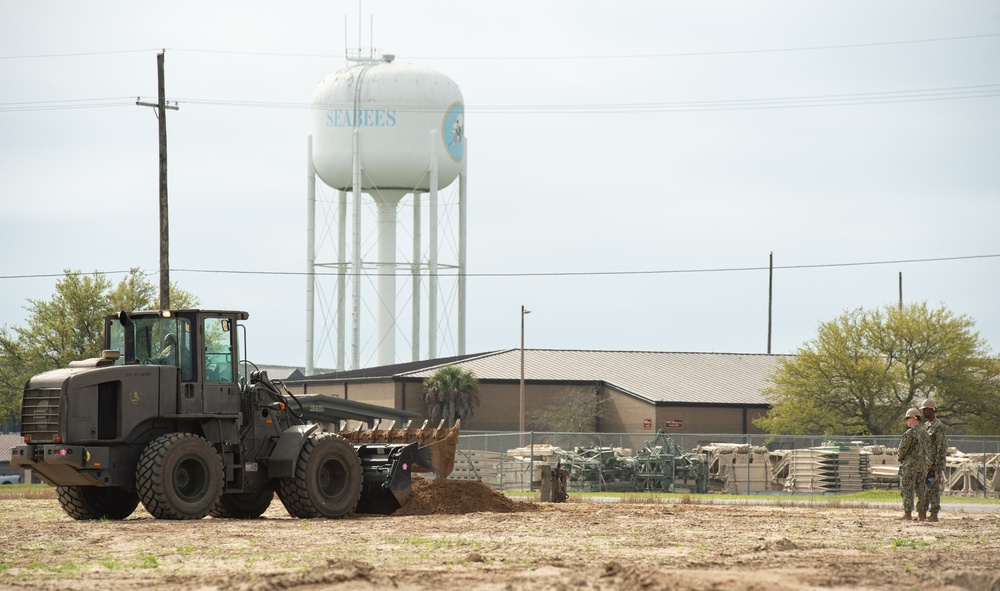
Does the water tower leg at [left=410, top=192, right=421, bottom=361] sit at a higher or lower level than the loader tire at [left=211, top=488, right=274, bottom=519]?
higher

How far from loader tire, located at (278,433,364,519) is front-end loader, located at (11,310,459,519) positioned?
21 millimetres

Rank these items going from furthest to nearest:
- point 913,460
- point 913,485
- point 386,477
→ point 386,477 → point 913,485 → point 913,460

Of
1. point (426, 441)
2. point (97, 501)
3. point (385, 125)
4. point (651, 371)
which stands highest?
point (385, 125)

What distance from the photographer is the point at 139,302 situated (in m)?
55.2

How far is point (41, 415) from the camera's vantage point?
775 inches

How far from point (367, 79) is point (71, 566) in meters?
54.4

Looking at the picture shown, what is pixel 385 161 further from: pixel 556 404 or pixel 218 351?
pixel 218 351

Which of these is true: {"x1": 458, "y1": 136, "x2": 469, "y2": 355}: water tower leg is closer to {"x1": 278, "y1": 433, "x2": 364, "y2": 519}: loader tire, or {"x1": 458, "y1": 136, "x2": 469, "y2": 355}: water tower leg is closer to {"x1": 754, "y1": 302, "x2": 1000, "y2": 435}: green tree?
{"x1": 754, "y1": 302, "x2": 1000, "y2": 435}: green tree

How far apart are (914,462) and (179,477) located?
1094 centimetres

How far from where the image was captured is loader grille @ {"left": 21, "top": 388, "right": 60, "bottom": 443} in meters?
19.5

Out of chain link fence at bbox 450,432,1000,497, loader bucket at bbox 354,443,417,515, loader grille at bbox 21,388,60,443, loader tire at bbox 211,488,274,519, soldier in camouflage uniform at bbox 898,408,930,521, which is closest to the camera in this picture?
loader grille at bbox 21,388,60,443

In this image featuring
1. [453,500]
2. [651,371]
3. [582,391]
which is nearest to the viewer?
[453,500]

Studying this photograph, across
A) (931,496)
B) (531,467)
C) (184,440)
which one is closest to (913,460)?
(931,496)

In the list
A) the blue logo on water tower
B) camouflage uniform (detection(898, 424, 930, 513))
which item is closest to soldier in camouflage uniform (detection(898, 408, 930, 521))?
camouflage uniform (detection(898, 424, 930, 513))
